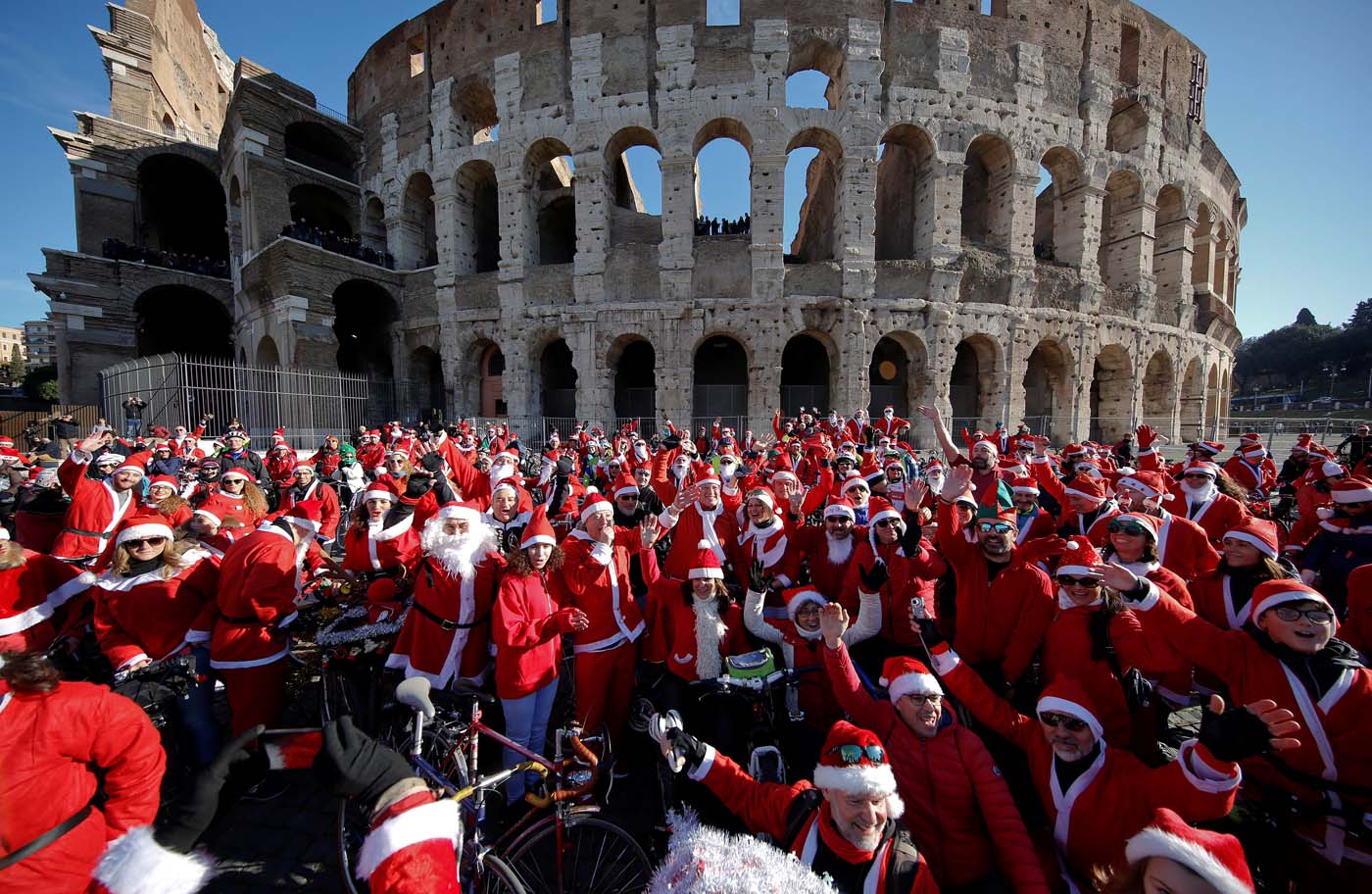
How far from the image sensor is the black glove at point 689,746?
2205 mm

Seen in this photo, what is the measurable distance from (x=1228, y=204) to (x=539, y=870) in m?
33.9

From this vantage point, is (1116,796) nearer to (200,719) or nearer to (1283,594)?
(1283,594)

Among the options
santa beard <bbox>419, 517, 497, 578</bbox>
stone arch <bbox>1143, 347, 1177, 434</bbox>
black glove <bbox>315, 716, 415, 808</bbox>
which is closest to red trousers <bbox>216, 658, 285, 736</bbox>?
santa beard <bbox>419, 517, 497, 578</bbox>

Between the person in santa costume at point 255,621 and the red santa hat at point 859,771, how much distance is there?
3.34m

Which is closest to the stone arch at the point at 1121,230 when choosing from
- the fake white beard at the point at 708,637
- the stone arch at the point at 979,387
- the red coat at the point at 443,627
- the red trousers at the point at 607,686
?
the stone arch at the point at 979,387

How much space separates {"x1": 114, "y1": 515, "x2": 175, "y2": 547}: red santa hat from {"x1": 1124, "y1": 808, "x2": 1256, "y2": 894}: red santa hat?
188 inches

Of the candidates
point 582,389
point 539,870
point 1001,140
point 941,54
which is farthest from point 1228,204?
point 539,870

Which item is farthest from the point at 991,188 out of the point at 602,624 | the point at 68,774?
the point at 68,774

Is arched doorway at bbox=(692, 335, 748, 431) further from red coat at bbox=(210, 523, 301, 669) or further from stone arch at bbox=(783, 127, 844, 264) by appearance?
red coat at bbox=(210, 523, 301, 669)

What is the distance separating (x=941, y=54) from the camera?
15219 millimetres

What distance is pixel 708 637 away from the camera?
10.8 ft

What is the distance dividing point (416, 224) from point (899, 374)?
19.3 m

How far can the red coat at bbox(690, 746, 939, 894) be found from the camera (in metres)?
1.92

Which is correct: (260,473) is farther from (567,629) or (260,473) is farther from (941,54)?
(941,54)
